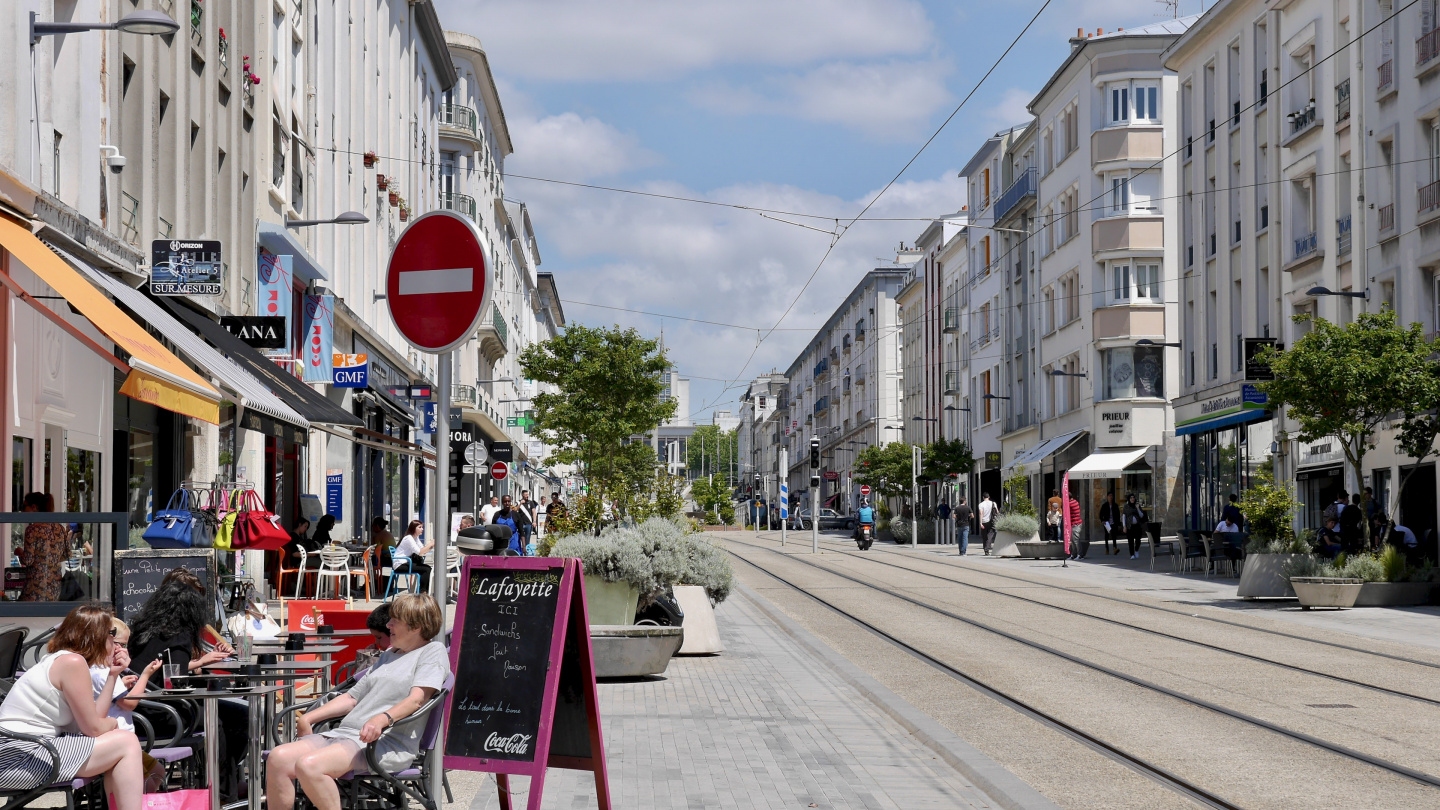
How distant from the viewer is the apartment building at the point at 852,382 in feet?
307

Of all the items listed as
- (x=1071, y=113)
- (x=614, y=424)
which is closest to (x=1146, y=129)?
(x=1071, y=113)

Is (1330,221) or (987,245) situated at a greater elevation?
(987,245)

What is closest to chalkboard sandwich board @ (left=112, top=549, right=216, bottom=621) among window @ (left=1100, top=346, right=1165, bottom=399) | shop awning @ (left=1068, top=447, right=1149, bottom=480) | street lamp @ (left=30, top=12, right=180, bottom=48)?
street lamp @ (left=30, top=12, right=180, bottom=48)

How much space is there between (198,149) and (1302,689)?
15999 millimetres

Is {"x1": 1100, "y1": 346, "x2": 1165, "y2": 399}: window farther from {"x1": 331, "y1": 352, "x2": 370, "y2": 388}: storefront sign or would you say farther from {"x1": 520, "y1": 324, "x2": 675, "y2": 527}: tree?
{"x1": 331, "y1": 352, "x2": 370, "y2": 388}: storefront sign

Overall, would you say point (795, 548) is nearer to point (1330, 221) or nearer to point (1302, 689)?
point (1330, 221)

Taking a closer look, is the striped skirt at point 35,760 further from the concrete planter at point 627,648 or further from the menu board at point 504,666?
the concrete planter at point 627,648

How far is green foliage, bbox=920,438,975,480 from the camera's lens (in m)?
60.5

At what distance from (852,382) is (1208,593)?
79.0 metres

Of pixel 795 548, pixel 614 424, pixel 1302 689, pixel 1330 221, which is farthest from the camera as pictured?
pixel 795 548

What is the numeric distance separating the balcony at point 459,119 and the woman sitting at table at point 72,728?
167 feet

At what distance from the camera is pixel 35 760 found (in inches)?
228

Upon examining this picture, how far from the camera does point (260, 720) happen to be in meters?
6.73

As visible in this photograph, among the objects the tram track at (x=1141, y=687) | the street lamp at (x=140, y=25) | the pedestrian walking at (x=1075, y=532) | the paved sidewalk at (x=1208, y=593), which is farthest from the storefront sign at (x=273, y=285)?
the pedestrian walking at (x=1075, y=532)
